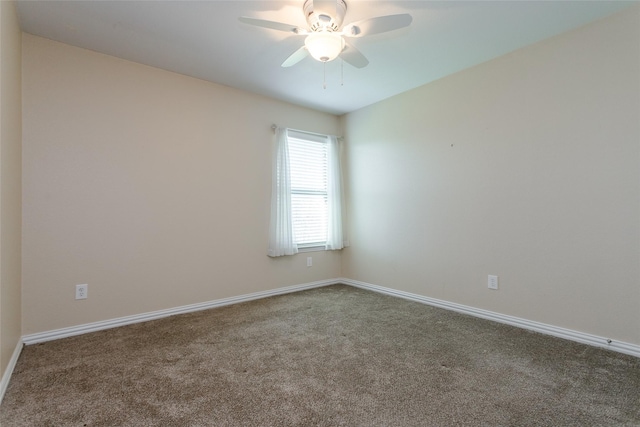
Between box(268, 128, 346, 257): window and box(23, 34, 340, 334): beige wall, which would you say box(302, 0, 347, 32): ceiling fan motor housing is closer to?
box(23, 34, 340, 334): beige wall

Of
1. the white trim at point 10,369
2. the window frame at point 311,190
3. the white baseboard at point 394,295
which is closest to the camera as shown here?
the white trim at point 10,369

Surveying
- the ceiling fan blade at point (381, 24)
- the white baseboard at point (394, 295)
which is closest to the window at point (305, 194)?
the white baseboard at point (394, 295)

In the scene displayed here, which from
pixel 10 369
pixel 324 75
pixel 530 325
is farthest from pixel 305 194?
pixel 10 369

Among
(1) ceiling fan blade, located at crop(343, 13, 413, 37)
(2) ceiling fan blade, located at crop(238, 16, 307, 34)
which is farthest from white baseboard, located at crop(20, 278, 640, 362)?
(1) ceiling fan blade, located at crop(343, 13, 413, 37)

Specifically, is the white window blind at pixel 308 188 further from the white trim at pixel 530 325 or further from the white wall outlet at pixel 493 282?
the white wall outlet at pixel 493 282

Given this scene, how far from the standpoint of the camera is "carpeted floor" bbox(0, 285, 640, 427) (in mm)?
1525

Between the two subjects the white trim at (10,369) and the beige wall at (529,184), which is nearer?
the white trim at (10,369)

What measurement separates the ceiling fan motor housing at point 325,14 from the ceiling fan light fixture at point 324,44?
0.12 meters

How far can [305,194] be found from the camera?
13.5 feet

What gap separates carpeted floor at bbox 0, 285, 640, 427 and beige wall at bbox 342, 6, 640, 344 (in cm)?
42

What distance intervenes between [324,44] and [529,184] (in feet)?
6.58

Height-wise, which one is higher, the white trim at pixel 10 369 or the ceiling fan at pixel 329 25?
the ceiling fan at pixel 329 25

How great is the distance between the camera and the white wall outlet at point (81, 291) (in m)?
2.62

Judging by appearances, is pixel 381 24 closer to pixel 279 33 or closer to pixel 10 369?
pixel 279 33
